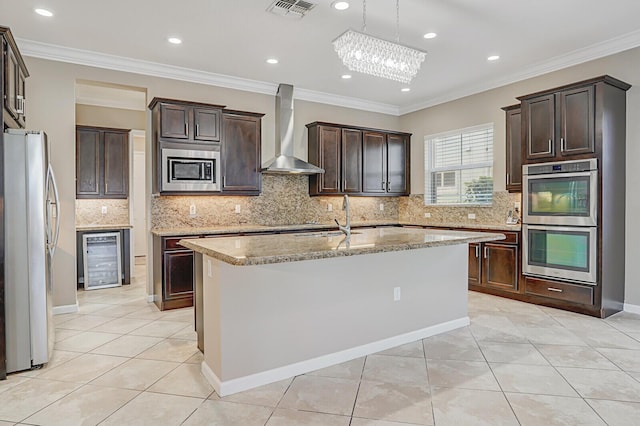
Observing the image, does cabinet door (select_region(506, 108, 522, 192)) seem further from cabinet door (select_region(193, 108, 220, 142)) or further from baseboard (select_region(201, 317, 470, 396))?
cabinet door (select_region(193, 108, 220, 142))

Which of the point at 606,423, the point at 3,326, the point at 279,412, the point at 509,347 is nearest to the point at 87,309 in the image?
the point at 3,326

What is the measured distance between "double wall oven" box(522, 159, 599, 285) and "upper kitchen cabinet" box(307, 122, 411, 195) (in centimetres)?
240

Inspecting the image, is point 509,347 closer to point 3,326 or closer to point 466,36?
point 466,36

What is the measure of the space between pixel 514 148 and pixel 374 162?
2.12 metres

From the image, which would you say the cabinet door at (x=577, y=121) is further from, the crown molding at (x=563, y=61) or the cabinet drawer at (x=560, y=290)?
the cabinet drawer at (x=560, y=290)

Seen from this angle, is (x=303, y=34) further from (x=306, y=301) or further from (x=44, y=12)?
(x=306, y=301)

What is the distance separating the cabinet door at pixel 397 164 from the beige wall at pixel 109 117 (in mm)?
4347

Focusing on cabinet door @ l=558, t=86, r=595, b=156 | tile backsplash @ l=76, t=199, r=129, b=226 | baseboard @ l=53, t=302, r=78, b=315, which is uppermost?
cabinet door @ l=558, t=86, r=595, b=156

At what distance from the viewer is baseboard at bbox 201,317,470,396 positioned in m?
2.44

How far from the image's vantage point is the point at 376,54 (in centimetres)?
310

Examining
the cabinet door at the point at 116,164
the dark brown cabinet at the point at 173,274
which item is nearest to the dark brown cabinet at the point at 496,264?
the dark brown cabinet at the point at 173,274

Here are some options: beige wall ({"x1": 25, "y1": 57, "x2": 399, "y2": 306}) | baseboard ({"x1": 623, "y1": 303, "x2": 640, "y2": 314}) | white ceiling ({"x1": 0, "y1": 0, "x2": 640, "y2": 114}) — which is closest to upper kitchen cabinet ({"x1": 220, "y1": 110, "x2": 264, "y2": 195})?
white ceiling ({"x1": 0, "y1": 0, "x2": 640, "y2": 114})

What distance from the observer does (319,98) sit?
6.14 meters

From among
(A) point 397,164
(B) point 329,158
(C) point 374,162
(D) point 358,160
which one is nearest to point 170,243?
(B) point 329,158
